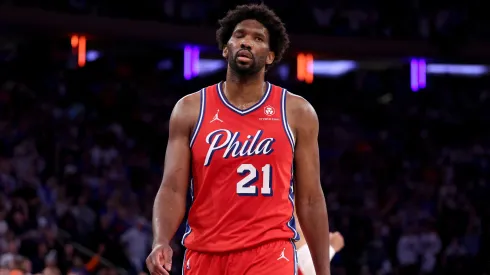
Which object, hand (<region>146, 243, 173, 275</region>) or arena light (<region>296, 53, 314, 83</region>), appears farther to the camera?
arena light (<region>296, 53, 314, 83</region>)

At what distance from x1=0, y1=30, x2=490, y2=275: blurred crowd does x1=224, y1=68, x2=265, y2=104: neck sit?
18.5 feet

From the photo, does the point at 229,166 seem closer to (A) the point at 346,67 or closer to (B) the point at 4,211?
(B) the point at 4,211

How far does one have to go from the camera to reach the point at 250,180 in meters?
4.28

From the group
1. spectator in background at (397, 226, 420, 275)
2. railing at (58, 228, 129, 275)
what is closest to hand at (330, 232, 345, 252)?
railing at (58, 228, 129, 275)

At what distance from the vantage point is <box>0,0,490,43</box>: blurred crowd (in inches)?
685

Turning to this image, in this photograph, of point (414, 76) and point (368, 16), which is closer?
point (368, 16)

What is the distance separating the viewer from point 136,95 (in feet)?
53.9

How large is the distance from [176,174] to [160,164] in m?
10.9

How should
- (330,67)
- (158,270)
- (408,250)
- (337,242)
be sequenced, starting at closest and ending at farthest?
(158,270) < (337,242) < (408,250) < (330,67)

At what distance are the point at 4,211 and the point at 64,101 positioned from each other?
13.8 ft

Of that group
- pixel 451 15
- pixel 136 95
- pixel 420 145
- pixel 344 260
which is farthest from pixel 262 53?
pixel 451 15

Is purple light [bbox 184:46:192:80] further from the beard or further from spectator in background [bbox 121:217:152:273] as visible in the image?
the beard

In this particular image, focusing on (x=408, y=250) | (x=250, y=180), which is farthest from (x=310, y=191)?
(x=408, y=250)

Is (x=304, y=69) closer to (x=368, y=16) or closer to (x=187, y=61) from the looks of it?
(x=368, y=16)
